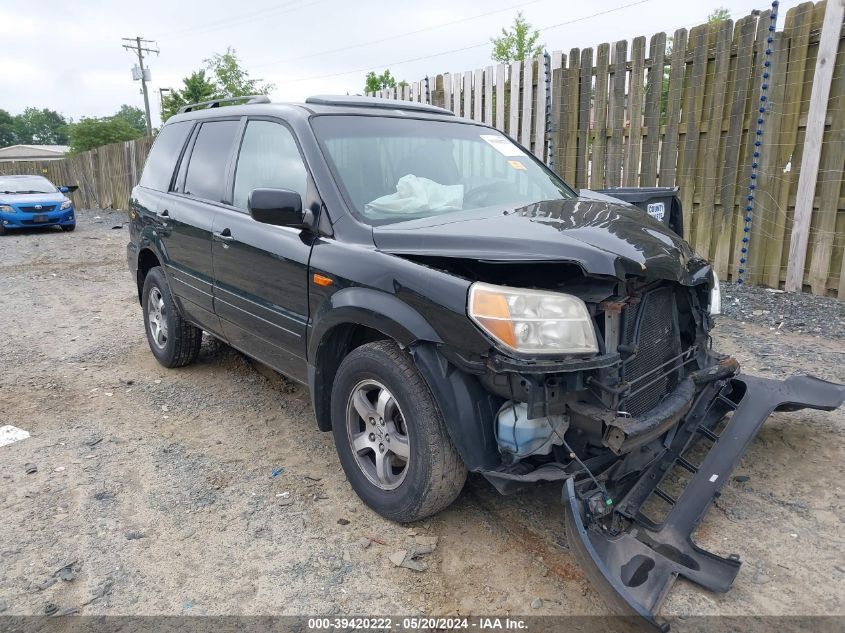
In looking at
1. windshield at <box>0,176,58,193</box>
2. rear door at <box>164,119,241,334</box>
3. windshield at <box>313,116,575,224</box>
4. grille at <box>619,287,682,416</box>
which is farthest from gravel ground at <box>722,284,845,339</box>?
windshield at <box>0,176,58,193</box>

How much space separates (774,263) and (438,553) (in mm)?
5426

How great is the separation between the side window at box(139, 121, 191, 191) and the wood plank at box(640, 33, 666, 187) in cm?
503

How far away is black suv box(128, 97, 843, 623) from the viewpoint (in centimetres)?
237

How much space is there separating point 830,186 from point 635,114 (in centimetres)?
218

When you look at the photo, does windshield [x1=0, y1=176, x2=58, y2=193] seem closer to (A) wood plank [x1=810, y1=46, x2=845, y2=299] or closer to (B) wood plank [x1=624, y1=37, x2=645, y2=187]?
(B) wood plank [x1=624, y1=37, x2=645, y2=187]

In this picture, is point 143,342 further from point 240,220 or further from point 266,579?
point 266,579

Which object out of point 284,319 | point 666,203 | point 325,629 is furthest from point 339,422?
point 666,203

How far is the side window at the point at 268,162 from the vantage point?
11.2 ft

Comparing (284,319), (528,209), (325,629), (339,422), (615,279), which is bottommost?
(325,629)

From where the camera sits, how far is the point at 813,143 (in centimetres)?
594

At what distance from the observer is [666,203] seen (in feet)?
16.4

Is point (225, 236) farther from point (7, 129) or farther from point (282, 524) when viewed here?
point (7, 129)

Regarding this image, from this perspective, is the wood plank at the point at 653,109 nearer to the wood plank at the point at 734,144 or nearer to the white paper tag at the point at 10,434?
the wood plank at the point at 734,144

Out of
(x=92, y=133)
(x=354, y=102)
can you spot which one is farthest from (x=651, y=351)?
(x=92, y=133)
